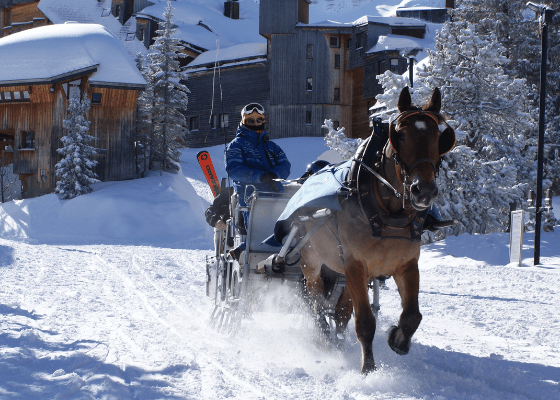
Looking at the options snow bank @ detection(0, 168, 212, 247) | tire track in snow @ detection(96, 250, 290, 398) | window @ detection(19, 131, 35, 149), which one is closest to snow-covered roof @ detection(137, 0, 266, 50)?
window @ detection(19, 131, 35, 149)

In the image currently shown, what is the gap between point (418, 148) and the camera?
12.7 feet

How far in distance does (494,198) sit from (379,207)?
59.0 ft

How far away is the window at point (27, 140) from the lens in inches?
1298

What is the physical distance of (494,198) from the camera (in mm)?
20875

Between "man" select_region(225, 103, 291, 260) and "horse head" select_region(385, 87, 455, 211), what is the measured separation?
9.49ft

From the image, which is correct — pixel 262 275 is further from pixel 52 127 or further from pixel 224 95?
pixel 224 95

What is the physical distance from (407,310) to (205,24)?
61.9 meters

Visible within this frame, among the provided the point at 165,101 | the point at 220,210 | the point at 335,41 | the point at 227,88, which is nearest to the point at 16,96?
the point at 165,101

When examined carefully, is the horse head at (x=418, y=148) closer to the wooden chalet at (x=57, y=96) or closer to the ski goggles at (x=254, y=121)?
the ski goggles at (x=254, y=121)

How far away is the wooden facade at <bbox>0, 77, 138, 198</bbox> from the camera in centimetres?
3225

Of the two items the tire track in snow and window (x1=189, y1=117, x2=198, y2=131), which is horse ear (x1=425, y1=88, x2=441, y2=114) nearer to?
the tire track in snow

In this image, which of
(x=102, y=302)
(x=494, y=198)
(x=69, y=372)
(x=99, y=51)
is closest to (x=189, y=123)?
(x=99, y=51)

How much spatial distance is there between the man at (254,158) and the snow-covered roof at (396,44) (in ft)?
126

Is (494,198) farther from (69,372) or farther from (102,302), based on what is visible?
(69,372)
